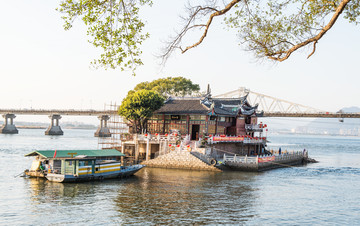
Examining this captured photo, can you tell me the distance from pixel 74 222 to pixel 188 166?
2446cm

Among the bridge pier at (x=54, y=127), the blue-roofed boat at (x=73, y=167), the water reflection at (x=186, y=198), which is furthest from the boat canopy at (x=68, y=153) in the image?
the bridge pier at (x=54, y=127)

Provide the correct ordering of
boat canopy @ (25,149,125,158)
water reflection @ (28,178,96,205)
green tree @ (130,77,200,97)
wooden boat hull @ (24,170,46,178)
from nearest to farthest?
1. water reflection @ (28,178,96,205)
2. wooden boat hull @ (24,170,46,178)
3. boat canopy @ (25,149,125,158)
4. green tree @ (130,77,200,97)

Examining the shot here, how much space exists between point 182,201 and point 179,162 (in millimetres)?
17698

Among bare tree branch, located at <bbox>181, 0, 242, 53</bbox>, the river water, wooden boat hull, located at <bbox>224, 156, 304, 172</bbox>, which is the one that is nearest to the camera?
bare tree branch, located at <bbox>181, 0, 242, 53</bbox>

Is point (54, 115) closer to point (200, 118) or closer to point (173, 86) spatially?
point (173, 86)

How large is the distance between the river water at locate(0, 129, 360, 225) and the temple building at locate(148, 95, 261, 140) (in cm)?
1061

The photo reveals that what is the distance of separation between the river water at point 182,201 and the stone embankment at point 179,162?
3049 millimetres

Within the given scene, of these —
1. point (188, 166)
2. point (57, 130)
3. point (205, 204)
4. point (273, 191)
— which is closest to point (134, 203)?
point (205, 204)

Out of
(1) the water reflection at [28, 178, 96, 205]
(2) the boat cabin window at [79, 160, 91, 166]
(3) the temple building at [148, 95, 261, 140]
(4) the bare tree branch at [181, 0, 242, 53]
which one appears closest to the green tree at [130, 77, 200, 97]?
(3) the temple building at [148, 95, 261, 140]

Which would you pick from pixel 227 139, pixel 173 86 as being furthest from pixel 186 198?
pixel 173 86

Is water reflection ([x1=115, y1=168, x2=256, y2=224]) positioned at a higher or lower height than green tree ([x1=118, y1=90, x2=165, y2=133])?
lower

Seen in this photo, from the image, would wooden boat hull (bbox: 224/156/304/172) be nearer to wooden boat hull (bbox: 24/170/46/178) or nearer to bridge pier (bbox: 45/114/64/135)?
wooden boat hull (bbox: 24/170/46/178)

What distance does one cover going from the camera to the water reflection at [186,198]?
23.6 meters

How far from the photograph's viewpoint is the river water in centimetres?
2322
